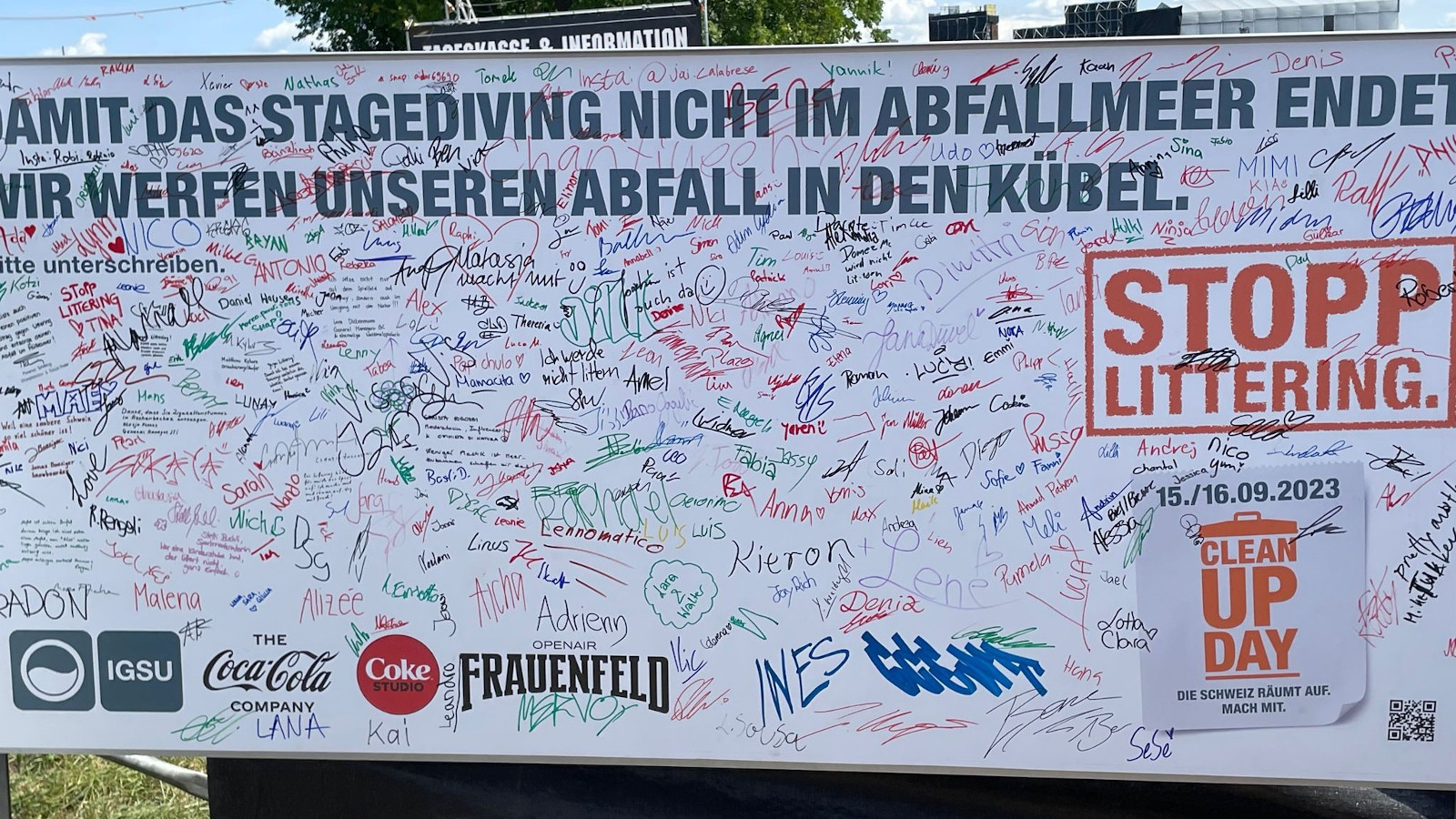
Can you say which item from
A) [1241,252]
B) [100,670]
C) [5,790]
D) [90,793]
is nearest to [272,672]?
[100,670]

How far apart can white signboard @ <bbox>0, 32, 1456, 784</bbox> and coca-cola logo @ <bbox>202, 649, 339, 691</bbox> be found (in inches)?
0.5

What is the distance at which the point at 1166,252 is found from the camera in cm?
255

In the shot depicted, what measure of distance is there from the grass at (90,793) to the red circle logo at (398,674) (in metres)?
1.66

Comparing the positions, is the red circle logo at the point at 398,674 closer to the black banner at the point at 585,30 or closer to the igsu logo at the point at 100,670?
the igsu logo at the point at 100,670

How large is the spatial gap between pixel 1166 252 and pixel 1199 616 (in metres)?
0.89

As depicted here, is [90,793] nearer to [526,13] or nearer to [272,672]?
[272,672]

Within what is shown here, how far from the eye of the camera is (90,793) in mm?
4066

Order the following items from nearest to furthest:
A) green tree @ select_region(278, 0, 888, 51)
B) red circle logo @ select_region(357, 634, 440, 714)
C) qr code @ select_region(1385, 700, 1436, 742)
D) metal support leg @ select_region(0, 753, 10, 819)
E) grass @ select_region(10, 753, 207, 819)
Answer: qr code @ select_region(1385, 700, 1436, 742)
red circle logo @ select_region(357, 634, 440, 714)
metal support leg @ select_region(0, 753, 10, 819)
grass @ select_region(10, 753, 207, 819)
green tree @ select_region(278, 0, 888, 51)

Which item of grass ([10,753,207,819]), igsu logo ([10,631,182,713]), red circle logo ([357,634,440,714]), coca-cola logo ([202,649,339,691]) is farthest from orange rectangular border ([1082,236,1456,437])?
grass ([10,753,207,819])

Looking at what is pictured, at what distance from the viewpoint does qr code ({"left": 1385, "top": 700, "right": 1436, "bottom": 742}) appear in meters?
2.71

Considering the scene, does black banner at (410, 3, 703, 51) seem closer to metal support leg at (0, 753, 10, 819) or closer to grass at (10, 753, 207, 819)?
grass at (10, 753, 207, 819)

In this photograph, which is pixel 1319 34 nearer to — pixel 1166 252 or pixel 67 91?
pixel 1166 252

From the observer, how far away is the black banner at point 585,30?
8.45 meters

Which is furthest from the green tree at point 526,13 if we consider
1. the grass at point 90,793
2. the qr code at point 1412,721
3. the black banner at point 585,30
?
the qr code at point 1412,721
